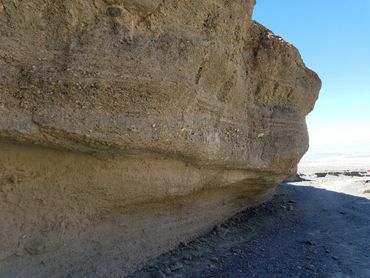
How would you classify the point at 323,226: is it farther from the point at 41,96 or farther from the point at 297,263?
the point at 41,96

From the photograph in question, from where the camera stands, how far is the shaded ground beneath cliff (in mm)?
3781

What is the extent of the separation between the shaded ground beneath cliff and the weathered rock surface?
323 millimetres

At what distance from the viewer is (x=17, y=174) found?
2.85 meters

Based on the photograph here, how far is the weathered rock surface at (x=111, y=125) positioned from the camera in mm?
2588

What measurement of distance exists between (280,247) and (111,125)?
2.86 m

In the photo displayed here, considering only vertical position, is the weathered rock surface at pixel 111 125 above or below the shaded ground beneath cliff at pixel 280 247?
above

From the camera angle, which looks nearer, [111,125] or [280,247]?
[111,125]

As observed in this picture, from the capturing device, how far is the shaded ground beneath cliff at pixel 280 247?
12.4ft

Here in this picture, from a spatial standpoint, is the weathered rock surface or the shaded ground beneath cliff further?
the shaded ground beneath cliff

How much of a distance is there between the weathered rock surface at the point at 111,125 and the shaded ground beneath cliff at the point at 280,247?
1.06 ft

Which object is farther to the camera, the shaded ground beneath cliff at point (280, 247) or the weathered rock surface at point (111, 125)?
the shaded ground beneath cliff at point (280, 247)

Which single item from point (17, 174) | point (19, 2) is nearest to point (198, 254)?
point (17, 174)

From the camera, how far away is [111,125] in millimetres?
2807

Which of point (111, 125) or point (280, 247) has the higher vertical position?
point (111, 125)
